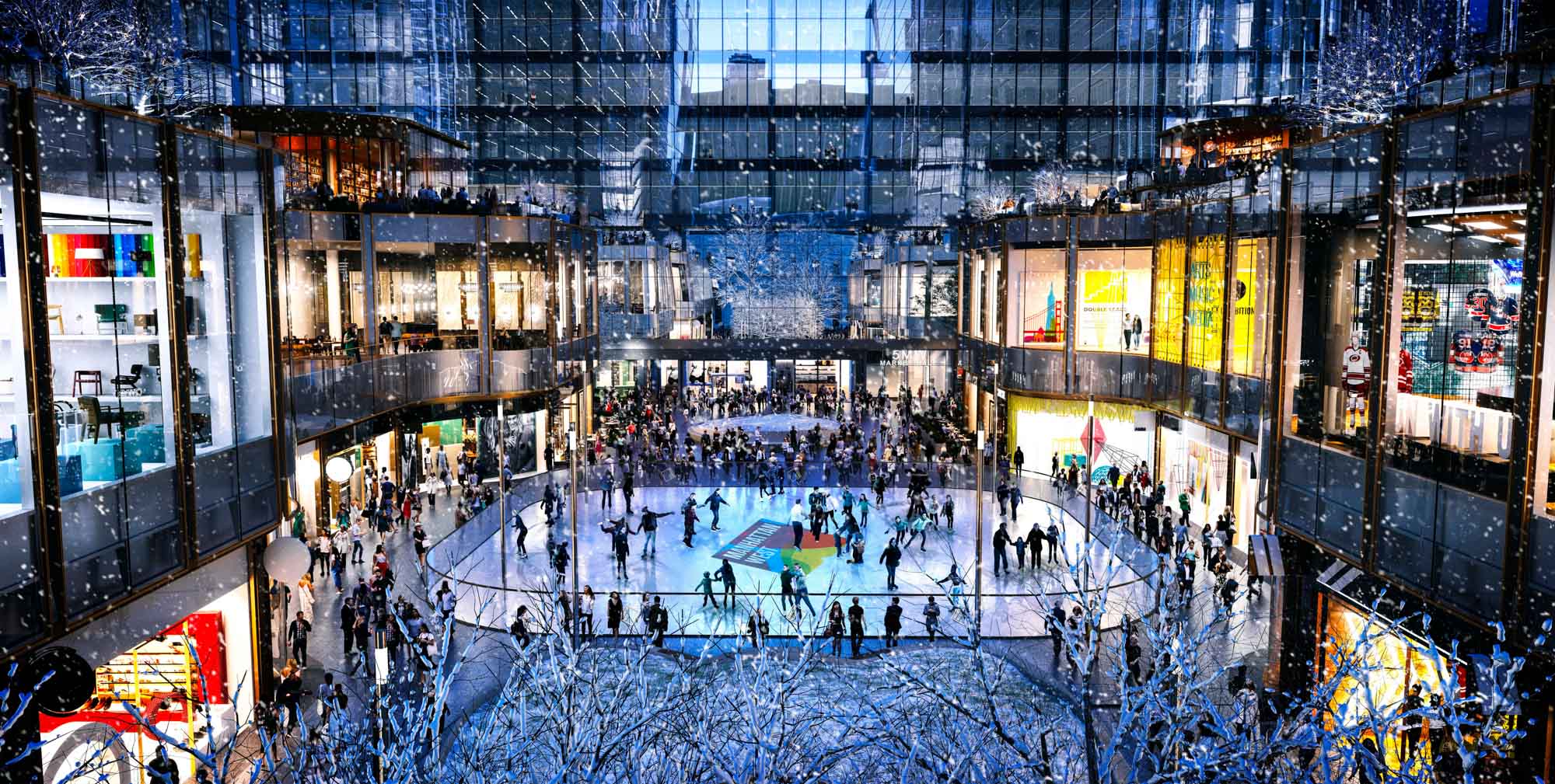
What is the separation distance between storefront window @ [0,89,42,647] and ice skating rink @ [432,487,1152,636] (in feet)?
21.9

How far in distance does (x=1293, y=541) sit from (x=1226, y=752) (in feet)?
22.6

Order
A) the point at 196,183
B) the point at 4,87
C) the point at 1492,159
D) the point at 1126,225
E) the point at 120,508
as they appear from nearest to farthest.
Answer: the point at 4,87, the point at 1492,159, the point at 120,508, the point at 196,183, the point at 1126,225

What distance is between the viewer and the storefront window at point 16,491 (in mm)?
9539

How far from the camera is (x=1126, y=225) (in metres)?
31.0

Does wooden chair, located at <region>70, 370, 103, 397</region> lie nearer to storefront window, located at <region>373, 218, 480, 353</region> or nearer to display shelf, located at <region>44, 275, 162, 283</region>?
display shelf, located at <region>44, 275, 162, 283</region>

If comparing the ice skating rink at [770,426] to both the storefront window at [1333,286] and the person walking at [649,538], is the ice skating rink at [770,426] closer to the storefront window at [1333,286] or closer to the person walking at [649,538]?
the person walking at [649,538]

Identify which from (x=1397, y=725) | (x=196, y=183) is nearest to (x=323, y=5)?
(x=196, y=183)

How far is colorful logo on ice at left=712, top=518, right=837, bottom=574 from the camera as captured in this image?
23.2 metres

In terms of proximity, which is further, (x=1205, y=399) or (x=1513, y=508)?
(x=1205, y=399)

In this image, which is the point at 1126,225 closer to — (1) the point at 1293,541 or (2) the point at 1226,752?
(1) the point at 1293,541

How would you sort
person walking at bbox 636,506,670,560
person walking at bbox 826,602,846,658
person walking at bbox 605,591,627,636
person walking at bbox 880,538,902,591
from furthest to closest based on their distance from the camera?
person walking at bbox 636,506,670,560, person walking at bbox 880,538,902,591, person walking at bbox 605,591,627,636, person walking at bbox 826,602,846,658

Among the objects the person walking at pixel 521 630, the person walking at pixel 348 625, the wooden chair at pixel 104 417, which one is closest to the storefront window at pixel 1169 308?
the person walking at pixel 521 630

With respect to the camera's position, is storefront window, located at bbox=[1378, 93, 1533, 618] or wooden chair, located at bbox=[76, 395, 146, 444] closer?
storefront window, located at bbox=[1378, 93, 1533, 618]

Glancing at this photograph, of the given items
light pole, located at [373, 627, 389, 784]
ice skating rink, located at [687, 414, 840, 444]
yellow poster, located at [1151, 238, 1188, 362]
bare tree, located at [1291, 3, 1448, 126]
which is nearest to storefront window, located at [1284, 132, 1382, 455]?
bare tree, located at [1291, 3, 1448, 126]
